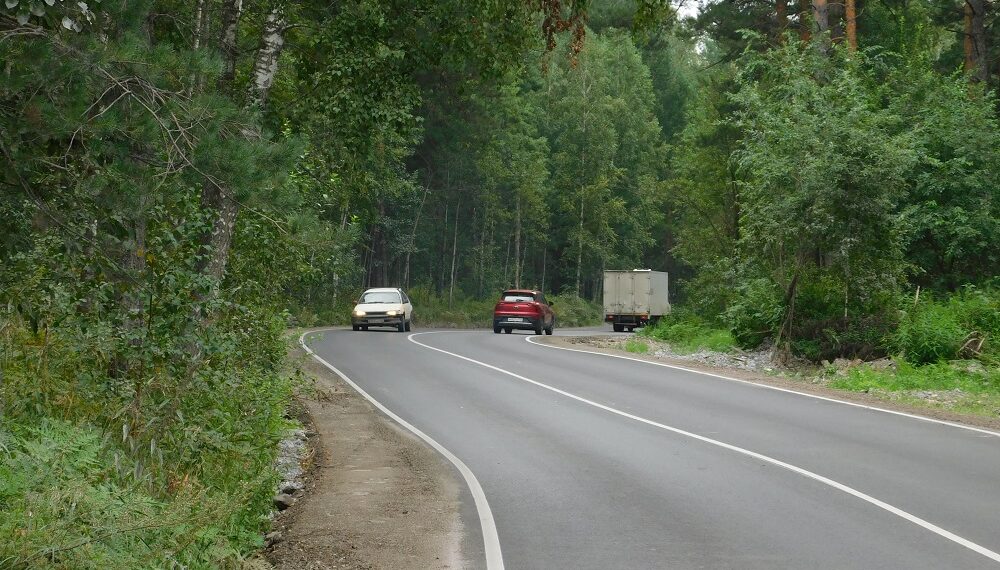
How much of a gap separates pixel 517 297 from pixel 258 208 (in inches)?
1440

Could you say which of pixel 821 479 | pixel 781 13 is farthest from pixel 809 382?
pixel 781 13

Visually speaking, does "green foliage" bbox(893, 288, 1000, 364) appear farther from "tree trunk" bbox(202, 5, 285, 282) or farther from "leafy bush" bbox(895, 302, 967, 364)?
"tree trunk" bbox(202, 5, 285, 282)

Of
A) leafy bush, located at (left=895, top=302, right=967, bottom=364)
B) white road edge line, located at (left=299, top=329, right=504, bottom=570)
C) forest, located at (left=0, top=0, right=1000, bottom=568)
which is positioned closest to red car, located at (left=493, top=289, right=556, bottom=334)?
forest, located at (left=0, top=0, right=1000, bottom=568)

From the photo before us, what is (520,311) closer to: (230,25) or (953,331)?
(953,331)

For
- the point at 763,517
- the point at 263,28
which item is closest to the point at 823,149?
the point at 263,28

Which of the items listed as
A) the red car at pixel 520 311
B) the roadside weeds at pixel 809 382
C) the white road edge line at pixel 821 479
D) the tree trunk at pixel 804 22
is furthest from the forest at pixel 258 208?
the red car at pixel 520 311

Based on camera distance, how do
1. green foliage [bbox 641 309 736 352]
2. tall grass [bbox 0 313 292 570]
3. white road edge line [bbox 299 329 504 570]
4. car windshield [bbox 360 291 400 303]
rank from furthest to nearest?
1. car windshield [bbox 360 291 400 303]
2. green foliage [bbox 641 309 736 352]
3. white road edge line [bbox 299 329 504 570]
4. tall grass [bbox 0 313 292 570]

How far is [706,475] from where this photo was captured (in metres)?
11.6

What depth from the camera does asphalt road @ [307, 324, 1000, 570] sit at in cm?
A: 827

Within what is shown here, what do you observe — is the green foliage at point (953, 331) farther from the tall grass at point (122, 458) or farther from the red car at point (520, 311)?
the red car at point (520, 311)

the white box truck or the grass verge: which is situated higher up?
the white box truck

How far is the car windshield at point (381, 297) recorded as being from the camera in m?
42.4

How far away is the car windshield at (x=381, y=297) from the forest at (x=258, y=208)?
9064mm

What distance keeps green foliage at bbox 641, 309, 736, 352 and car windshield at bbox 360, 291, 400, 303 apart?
32.5 feet
